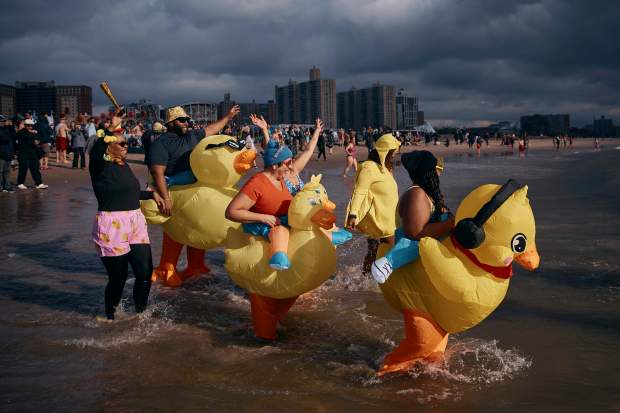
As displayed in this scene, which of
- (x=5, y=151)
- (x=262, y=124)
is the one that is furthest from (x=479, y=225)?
(x=5, y=151)

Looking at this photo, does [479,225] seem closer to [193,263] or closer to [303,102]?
[193,263]

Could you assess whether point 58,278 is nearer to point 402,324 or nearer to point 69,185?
point 402,324

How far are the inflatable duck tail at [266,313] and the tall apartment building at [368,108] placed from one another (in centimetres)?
16353

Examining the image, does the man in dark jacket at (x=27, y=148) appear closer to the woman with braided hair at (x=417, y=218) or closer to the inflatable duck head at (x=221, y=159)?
the inflatable duck head at (x=221, y=159)

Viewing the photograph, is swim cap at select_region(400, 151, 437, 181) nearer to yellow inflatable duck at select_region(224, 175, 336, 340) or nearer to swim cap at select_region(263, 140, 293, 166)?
yellow inflatable duck at select_region(224, 175, 336, 340)

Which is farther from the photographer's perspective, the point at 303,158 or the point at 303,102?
the point at 303,102

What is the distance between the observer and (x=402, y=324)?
6.33 m

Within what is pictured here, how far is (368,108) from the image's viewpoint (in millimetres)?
175875

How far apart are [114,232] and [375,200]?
2.83m

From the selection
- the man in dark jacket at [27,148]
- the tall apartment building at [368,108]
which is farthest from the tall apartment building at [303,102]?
the man in dark jacket at [27,148]

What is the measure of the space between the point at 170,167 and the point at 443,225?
12.5 feet

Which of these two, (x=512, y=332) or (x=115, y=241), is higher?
(x=115, y=241)

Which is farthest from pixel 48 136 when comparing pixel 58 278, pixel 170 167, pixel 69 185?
pixel 170 167

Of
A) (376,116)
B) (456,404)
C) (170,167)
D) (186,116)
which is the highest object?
(376,116)
